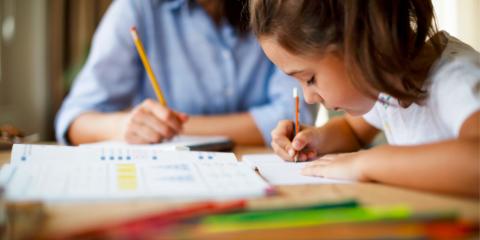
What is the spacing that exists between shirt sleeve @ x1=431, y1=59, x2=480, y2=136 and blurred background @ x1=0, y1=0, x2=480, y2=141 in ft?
7.08

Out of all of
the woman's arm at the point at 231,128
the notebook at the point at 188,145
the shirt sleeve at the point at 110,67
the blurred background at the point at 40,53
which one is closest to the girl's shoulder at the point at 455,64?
the notebook at the point at 188,145

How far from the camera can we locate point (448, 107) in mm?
676

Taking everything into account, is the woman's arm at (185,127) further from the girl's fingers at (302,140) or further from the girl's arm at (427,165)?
the girl's arm at (427,165)

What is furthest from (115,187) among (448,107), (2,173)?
(448,107)

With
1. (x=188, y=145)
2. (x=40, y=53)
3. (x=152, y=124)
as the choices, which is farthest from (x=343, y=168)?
(x=40, y=53)

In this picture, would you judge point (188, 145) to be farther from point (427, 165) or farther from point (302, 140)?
point (427, 165)

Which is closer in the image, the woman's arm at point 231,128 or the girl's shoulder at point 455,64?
the girl's shoulder at point 455,64

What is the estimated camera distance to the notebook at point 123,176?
54 centimetres

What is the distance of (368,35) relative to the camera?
29.6 inches

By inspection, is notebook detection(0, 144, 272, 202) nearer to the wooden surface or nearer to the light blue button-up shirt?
the wooden surface

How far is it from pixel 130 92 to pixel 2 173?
2.60ft

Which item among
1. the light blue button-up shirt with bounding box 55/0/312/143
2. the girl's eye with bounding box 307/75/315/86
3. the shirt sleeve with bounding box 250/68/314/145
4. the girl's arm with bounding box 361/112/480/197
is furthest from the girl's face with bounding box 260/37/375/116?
the light blue button-up shirt with bounding box 55/0/312/143

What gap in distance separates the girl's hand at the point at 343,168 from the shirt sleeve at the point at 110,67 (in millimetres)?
803

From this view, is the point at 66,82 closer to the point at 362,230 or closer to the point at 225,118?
the point at 225,118
